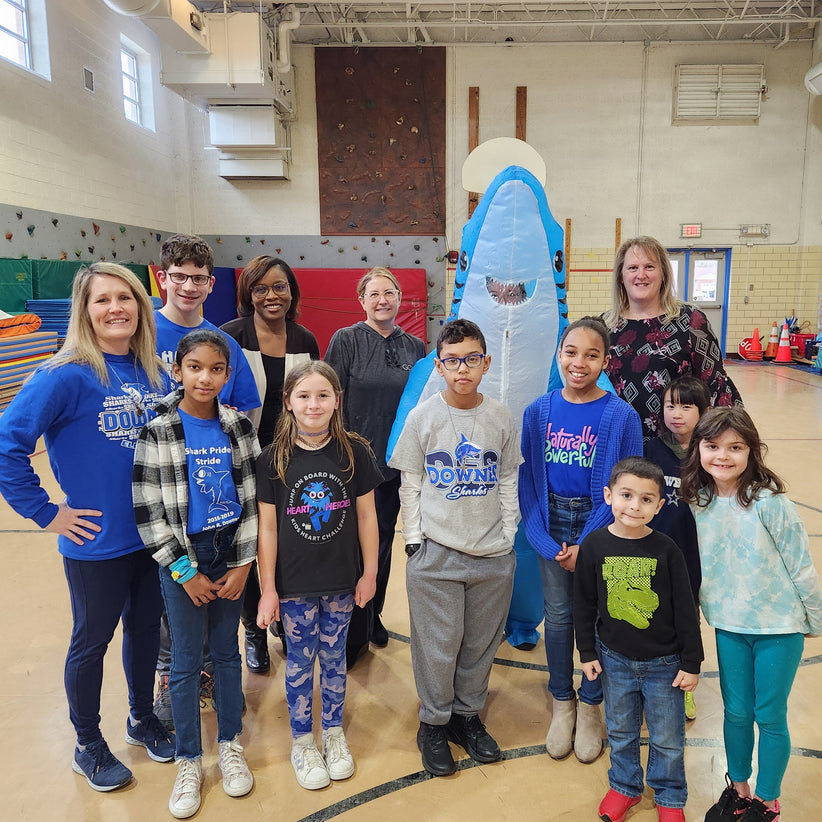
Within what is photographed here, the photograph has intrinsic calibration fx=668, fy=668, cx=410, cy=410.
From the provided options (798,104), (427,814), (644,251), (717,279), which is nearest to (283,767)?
(427,814)

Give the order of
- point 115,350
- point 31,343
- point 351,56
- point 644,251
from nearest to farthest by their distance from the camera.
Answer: point 115,350 → point 644,251 → point 31,343 → point 351,56

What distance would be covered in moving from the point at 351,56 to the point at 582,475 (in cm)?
1120

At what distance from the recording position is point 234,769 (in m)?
2.03

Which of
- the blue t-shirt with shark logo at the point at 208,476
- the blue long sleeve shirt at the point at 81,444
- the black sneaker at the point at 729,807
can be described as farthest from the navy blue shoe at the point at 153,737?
the black sneaker at the point at 729,807

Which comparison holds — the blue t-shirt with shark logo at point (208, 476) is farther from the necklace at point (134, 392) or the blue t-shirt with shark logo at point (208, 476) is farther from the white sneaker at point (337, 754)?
the white sneaker at point (337, 754)

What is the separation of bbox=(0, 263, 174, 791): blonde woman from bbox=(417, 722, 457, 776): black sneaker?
0.91 m

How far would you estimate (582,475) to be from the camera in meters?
2.12

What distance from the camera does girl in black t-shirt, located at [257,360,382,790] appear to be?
200cm

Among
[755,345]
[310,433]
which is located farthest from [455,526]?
[755,345]

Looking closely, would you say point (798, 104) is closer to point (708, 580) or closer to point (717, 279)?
point (717, 279)

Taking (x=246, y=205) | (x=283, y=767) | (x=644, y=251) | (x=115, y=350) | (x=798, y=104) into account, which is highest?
(x=798, y=104)

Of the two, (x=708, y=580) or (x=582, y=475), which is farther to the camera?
(x=582, y=475)

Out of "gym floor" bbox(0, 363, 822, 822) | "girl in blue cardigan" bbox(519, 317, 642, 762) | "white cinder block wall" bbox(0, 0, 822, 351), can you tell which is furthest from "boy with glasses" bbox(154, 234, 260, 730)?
"white cinder block wall" bbox(0, 0, 822, 351)

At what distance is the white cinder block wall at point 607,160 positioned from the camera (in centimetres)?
1138
